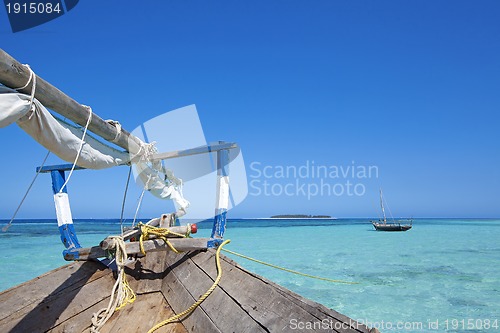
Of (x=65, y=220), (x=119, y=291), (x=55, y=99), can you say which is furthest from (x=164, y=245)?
(x=55, y=99)

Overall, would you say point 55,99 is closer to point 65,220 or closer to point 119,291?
point 119,291

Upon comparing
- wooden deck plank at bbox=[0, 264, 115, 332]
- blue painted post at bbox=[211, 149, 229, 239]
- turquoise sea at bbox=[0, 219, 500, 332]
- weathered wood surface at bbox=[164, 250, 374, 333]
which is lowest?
turquoise sea at bbox=[0, 219, 500, 332]

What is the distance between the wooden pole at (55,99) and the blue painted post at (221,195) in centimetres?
100

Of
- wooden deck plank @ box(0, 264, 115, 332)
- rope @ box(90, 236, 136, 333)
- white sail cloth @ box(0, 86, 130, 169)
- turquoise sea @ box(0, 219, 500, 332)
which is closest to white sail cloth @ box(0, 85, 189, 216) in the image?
white sail cloth @ box(0, 86, 130, 169)

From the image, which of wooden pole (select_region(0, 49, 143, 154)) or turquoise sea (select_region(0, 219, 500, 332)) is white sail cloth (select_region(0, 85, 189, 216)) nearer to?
wooden pole (select_region(0, 49, 143, 154))

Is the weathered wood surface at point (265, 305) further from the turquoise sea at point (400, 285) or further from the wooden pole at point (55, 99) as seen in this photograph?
the turquoise sea at point (400, 285)

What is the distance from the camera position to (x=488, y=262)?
14.2m

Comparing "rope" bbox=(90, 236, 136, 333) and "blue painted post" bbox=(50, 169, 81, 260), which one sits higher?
"blue painted post" bbox=(50, 169, 81, 260)

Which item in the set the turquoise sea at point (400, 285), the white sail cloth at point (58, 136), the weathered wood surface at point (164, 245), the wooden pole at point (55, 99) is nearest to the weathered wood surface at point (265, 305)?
the weathered wood surface at point (164, 245)

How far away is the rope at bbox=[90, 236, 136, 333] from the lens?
9.77 ft

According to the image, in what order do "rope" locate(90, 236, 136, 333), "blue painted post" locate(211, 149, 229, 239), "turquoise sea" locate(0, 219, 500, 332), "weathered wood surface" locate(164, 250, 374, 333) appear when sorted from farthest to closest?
1. "turquoise sea" locate(0, 219, 500, 332)
2. "blue painted post" locate(211, 149, 229, 239)
3. "rope" locate(90, 236, 136, 333)
4. "weathered wood surface" locate(164, 250, 374, 333)

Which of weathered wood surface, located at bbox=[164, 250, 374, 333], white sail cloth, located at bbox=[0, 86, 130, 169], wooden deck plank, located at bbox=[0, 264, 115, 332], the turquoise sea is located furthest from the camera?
the turquoise sea

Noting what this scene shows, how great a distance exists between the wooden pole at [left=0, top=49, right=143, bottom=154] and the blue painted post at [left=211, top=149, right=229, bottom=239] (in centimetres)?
100

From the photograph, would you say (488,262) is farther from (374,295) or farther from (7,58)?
(7,58)
